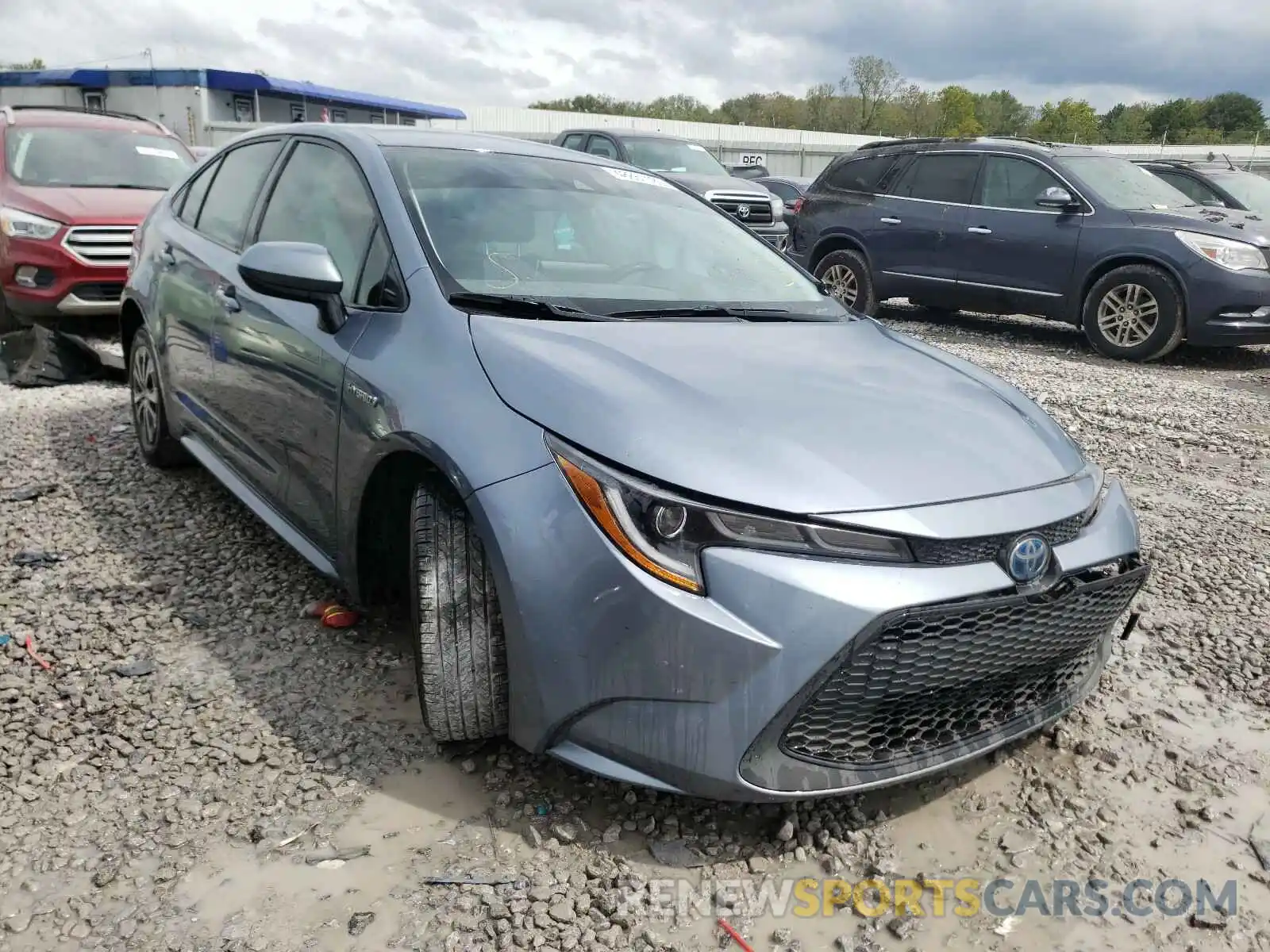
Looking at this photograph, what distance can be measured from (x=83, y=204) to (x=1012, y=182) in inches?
305

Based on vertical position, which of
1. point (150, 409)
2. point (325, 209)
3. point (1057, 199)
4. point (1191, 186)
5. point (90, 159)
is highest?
point (1191, 186)

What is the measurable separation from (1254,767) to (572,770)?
1.79 metres

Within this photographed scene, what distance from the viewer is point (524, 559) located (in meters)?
2.10

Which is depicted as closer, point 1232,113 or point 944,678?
point 944,678

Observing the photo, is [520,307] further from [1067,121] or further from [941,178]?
[1067,121]

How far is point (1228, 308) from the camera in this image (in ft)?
26.1

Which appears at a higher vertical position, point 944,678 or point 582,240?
point 582,240

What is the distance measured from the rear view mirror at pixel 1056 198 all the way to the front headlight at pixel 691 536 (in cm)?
779

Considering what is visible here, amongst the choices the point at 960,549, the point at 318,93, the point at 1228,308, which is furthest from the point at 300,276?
the point at 318,93

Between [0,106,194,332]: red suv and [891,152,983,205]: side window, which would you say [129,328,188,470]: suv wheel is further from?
[891,152,983,205]: side window

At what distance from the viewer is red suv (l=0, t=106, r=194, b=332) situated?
6.98 metres

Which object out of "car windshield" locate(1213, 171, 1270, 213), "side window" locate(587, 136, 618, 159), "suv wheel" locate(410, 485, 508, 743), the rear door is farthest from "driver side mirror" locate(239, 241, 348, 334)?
"car windshield" locate(1213, 171, 1270, 213)

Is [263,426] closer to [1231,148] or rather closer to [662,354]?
[662,354]

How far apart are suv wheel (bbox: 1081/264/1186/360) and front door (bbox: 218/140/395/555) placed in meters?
7.06
